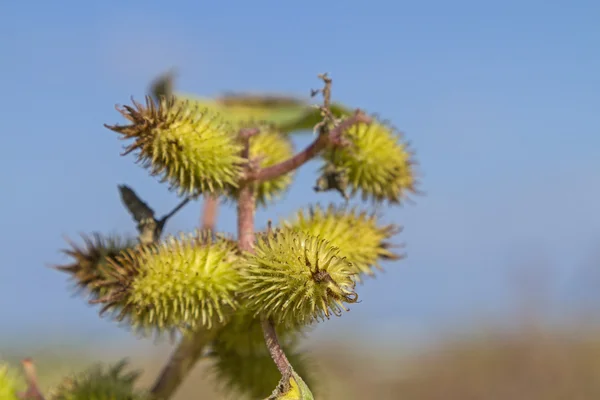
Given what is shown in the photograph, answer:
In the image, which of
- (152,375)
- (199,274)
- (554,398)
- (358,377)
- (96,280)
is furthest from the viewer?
(358,377)

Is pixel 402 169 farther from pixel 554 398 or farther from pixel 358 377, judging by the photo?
pixel 358 377

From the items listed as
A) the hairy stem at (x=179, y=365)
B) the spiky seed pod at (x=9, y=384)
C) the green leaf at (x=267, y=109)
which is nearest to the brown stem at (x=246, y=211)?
the hairy stem at (x=179, y=365)

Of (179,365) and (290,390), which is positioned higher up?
(179,365)

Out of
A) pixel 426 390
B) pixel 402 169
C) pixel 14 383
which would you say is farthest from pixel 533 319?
pixel 14 383

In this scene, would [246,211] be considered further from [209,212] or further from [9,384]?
[9,384]

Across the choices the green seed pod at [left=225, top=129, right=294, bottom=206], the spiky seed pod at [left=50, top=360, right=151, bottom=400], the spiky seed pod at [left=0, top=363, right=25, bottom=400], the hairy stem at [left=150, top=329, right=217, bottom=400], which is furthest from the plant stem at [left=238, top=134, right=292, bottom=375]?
the spiky seed pod at [left=0, top=363, right=25, bottom=400]

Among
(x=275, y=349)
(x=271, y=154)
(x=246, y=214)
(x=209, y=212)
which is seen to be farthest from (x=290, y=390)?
(x=209, y=212)

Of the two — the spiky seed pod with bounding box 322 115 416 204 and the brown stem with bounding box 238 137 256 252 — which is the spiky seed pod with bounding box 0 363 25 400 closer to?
the brown stem with bounding box 238 137 256 252
